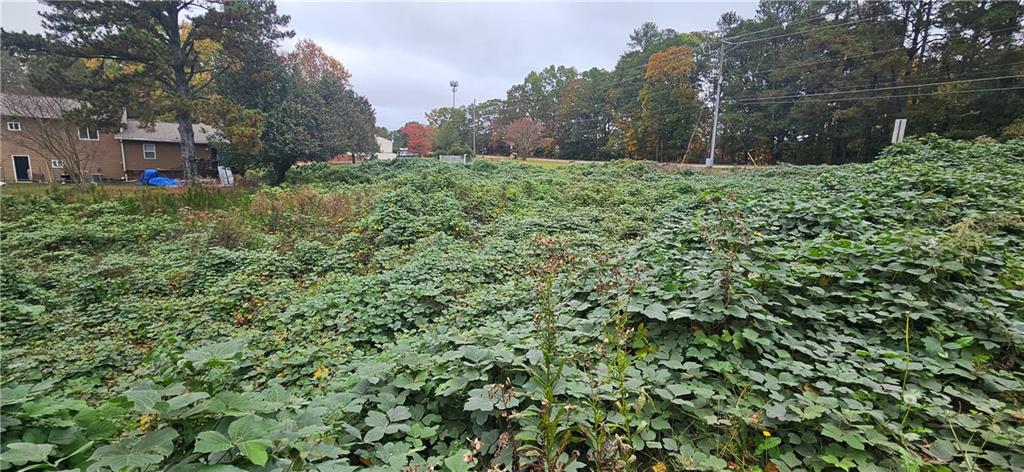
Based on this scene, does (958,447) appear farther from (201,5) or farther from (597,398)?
(201,5)

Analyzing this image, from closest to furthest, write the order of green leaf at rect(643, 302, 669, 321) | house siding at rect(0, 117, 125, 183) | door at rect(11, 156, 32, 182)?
green leaf at rect(643, 302, 669, 321), house siding at rect(0, 117, 125, 183), door at rect(11, 156, 32, 182)

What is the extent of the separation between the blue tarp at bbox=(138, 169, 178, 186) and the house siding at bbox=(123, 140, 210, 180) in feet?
2.75

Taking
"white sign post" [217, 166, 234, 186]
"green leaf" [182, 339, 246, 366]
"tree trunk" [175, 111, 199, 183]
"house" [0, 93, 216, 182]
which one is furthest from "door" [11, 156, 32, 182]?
"green leaf" [182, 339, 246, 366]

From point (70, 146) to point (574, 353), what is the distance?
699 inches

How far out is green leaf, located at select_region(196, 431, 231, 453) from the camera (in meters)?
0.94

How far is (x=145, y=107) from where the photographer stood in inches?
574

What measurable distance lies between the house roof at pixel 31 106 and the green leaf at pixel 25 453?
60.9ft

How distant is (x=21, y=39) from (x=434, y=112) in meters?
50.3

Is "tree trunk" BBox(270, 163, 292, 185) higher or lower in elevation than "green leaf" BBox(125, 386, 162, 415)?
higher

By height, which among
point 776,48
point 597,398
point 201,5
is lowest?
point 597,398

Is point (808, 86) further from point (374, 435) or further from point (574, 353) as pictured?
point (374, 435)

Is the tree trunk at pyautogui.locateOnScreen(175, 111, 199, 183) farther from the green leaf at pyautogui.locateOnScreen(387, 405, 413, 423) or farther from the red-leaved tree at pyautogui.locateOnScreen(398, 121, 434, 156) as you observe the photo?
the red-leaved tree at pyautogui.locateOnScreen(398, 121, 434, 156)

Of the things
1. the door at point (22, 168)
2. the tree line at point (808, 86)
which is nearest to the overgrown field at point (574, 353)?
the tree line at point (808, 86)

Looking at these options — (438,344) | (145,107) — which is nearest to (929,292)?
(438,344)
